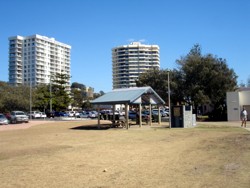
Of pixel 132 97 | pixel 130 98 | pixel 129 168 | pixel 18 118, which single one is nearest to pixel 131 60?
pixel 18 118

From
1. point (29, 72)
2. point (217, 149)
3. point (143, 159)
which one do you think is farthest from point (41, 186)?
point (29, 72)

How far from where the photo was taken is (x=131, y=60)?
514 feet

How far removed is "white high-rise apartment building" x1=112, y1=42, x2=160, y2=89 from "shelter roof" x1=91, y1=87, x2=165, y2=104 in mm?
118482

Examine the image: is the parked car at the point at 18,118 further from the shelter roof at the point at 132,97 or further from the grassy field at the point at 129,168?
the grassy field at the point at 129,168

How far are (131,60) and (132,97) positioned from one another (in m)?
126

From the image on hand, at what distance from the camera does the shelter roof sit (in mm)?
32125

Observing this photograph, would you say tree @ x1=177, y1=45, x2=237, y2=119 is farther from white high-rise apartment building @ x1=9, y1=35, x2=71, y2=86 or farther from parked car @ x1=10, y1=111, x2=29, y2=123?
white high-rise apartment building @ x1=9, y1=35, x2=71, y2=86

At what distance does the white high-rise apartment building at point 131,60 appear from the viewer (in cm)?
15638

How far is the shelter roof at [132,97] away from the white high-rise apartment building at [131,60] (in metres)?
118

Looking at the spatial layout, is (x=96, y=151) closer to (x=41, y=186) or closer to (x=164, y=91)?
(x=41, y=186)

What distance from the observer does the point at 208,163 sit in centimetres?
1132

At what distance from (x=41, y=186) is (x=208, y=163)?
5606 mm

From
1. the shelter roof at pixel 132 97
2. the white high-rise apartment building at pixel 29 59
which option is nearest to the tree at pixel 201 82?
the shelter roof at pixel 132 97

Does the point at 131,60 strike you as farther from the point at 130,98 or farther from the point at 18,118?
the point at 130,98
